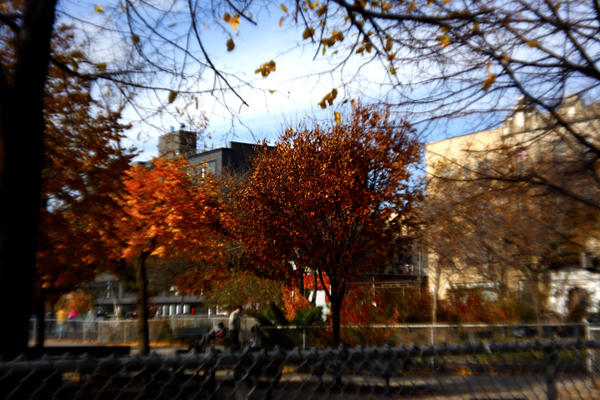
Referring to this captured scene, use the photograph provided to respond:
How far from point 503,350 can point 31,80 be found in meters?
3.16

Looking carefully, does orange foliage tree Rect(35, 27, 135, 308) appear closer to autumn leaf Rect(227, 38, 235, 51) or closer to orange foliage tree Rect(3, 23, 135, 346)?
orange foliage tree Rect(3, 23, 135, 346)

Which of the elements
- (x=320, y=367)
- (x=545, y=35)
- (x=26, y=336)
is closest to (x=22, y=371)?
(x=320, y=367)

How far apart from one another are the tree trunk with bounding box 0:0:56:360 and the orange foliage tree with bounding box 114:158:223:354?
11479mm

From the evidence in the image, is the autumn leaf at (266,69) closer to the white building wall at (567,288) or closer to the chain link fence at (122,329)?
the white building wall at (567,288)

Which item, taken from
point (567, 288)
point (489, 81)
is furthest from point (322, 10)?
point (567, 288)

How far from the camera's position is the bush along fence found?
1725 millimetres

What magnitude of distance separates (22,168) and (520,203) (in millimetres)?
12495

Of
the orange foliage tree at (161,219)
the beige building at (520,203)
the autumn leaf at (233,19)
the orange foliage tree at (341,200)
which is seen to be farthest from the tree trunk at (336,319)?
the autumn leaf at (233,19)

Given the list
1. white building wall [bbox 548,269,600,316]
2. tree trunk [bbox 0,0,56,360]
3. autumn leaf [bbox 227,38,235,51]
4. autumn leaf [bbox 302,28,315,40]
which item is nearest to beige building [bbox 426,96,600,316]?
white building wall [bbox 548,269,600,316]

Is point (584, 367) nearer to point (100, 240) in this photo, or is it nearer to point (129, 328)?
point (100, 240)

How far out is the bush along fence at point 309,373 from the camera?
1725 mm

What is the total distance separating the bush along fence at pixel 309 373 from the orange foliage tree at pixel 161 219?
510 inches

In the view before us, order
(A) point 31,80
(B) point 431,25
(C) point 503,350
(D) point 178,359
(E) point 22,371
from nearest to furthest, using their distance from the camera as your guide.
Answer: (E) point 22,371
(D) point 178,359
(C) point 503,350
(A) point 31,80
(B) point 431,25

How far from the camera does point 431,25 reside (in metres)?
4.85
